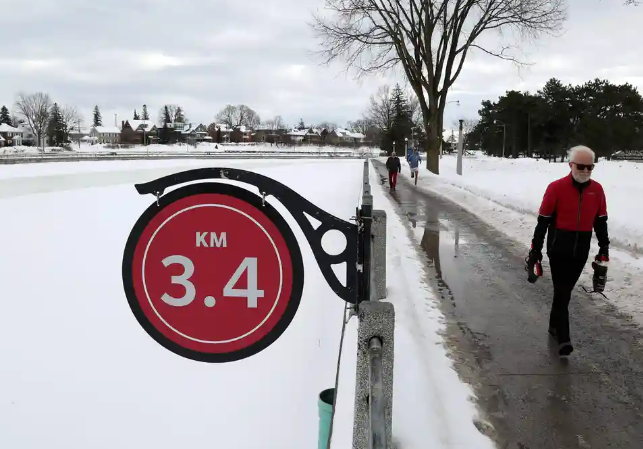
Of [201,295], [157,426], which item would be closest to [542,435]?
Answer: [201,295]

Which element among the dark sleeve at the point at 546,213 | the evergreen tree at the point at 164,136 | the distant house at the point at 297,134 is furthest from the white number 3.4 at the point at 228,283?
the distant house at the point at 297,134

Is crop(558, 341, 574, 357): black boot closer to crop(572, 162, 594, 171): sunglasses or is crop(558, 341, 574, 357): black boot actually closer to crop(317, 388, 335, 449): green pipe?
crop(572, 162, 594, 171): sunglasses

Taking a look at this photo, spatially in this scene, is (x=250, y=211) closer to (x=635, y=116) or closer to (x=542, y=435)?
(x=542, y=435)

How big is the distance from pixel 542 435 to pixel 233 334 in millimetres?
2356

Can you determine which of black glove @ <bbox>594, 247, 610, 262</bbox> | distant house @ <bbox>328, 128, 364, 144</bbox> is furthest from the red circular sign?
distant house @ <bbox>328, 128, 364, 144</bbox>

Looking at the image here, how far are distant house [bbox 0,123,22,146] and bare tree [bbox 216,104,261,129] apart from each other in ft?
184

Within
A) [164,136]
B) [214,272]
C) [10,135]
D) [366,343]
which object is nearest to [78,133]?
[10,135]

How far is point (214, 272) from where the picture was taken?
7.27ft

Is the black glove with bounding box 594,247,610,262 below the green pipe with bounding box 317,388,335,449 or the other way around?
the other way around

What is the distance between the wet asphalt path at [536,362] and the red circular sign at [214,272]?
6.60 ft

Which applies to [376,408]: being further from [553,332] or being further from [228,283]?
[553,332]

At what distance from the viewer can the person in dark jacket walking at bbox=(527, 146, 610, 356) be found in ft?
14.9

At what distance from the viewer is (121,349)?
6.93 meters

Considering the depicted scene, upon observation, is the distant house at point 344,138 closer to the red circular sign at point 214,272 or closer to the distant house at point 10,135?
the distant house at point 10,135
